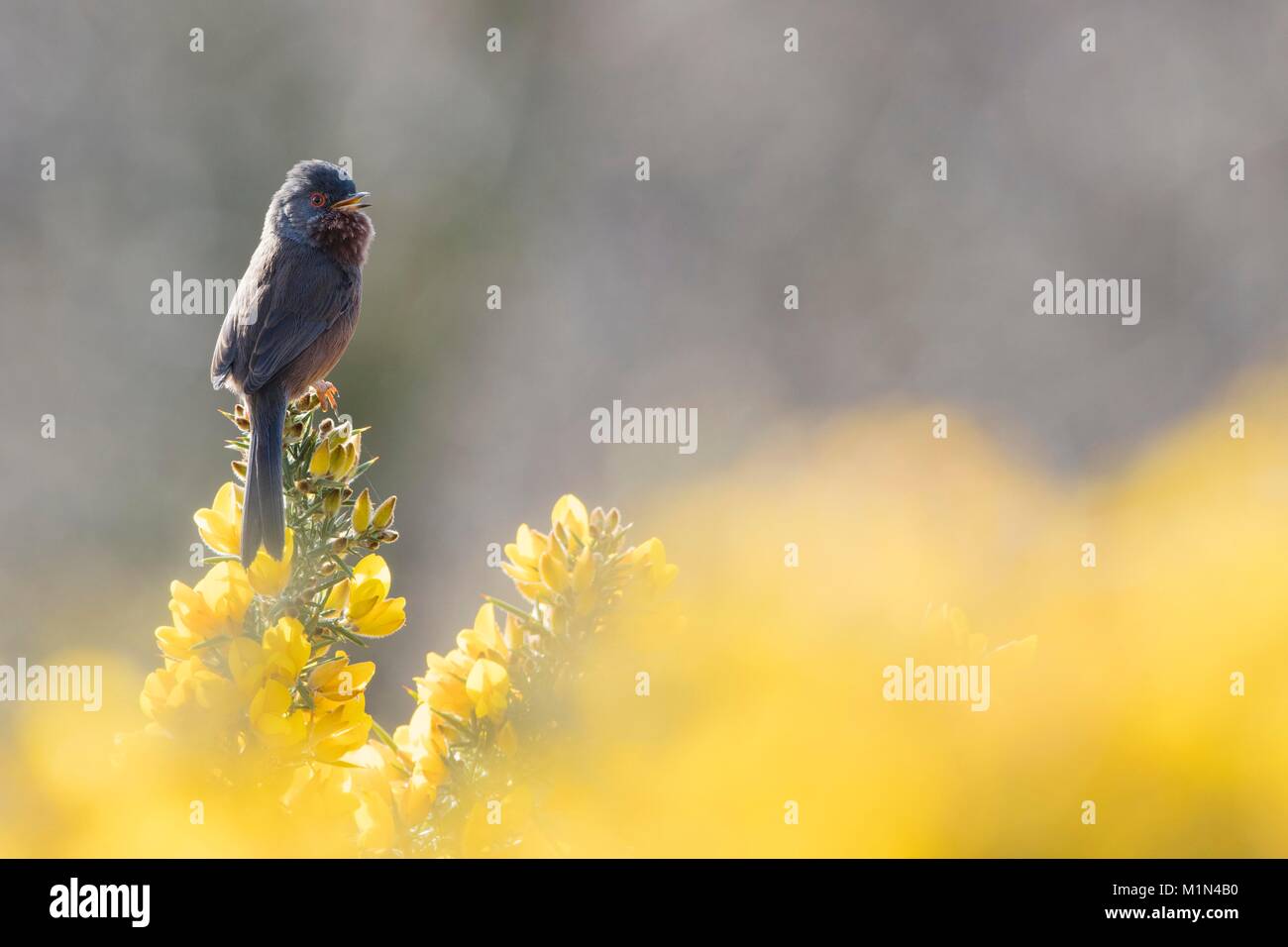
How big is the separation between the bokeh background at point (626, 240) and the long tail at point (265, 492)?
3.33 meters

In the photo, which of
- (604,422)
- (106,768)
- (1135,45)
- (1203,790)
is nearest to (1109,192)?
(1135,45)

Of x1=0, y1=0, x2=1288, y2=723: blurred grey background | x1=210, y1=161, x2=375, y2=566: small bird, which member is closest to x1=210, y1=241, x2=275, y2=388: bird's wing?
x1=210, y1=161, x2=375, y2=566: small bird

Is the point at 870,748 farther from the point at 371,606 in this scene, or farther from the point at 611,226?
the point at 611,226

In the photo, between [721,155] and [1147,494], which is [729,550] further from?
[721,155]

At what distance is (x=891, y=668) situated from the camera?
0.90 meters

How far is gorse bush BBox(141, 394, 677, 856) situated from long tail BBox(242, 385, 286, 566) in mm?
14

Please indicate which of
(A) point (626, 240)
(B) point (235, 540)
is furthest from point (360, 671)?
(A) point (626, 240)

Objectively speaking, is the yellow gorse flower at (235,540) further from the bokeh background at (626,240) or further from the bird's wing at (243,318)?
the bokeh background at (626,240)

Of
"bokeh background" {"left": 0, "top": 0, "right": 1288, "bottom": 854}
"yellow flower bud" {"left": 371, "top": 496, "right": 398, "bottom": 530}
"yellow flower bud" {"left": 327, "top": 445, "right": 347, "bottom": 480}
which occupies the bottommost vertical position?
"yellow flower bud" {"left": 371, "top": 496, "right": 398, "bottom": 530}

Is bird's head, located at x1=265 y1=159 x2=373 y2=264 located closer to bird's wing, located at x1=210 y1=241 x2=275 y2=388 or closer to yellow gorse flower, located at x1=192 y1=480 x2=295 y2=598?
bird's wing, located at x1=210 y1=241 x2=275 y2=388

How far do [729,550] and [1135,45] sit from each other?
4868 mm

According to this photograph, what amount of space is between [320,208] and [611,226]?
184 inches

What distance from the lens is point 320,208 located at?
1.69 m

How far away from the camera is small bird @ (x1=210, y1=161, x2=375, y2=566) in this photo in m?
Result: 1.35
